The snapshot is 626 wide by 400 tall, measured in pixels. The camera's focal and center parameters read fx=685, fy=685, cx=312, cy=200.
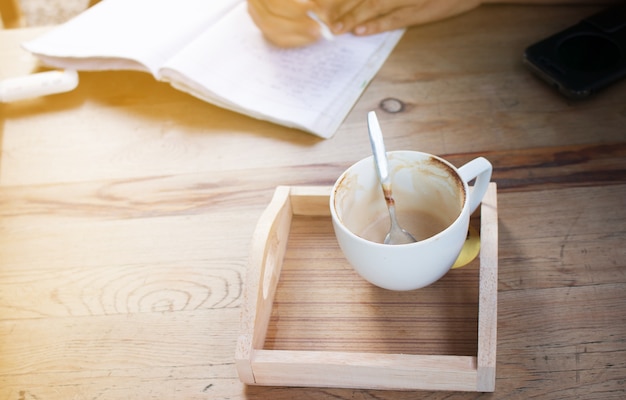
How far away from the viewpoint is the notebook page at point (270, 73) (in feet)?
2.86

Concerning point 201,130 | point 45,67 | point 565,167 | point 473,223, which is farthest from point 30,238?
point 565,167

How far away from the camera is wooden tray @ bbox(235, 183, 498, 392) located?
0.54 metres

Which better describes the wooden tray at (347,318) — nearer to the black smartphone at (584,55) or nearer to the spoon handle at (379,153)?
the spoon handle at (379,153)

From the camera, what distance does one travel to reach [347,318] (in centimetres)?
61

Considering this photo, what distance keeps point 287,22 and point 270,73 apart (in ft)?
0.28

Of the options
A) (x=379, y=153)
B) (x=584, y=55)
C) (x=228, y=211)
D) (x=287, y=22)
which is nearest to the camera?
(x=379, y=153)

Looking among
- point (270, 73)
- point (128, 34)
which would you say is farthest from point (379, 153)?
point (128, 34)

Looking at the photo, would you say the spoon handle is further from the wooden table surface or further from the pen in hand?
the pen in hand

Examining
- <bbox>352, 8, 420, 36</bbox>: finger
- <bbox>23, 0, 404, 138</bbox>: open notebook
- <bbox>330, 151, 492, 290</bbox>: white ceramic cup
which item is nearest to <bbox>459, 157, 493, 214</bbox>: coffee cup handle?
<bbox>330, 151, 492, 290</bbox>: white ceramic cup

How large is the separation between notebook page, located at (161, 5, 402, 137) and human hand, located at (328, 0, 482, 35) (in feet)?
0.05

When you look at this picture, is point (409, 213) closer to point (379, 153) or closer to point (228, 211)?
point (379, 153)

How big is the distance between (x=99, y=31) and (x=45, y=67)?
0.34 feet

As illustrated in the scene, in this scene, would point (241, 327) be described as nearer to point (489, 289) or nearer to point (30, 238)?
point (489, 289)

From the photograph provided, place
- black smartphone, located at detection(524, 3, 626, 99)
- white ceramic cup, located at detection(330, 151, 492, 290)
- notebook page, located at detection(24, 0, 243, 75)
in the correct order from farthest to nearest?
notebook page, located at detection(24, 0, 243, 75) < black smartphone, located at detection(524, 3, 626, 99) < white ceramic cup, located at detection(330, 151, 492, 290)
